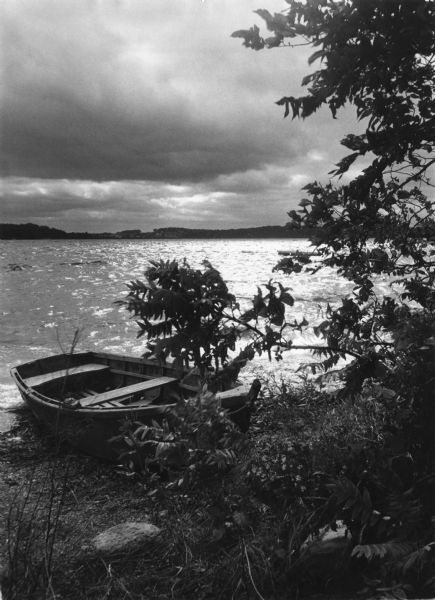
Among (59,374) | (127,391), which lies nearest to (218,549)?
(127,391)

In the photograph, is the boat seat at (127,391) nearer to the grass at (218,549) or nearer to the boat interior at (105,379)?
the boat interior at (105,379)

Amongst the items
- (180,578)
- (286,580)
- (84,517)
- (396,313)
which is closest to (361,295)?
(396,313)

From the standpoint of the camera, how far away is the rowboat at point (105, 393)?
7.41 meters

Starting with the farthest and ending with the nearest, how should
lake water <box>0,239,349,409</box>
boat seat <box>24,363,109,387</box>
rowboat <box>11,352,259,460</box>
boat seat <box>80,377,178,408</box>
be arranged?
lake water <box>0,239,349,409</box>, boat seat <box>24,363,109,387</box>, boat seat <box>80,377,178,408</box>, rowboat <box>11,352,259,460</box>

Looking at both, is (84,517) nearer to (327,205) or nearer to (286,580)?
(286,580)

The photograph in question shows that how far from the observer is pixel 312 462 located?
3.43 m

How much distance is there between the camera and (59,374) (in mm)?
10766

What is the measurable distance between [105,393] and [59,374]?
2.28 meters

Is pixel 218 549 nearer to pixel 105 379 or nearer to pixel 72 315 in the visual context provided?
pixel 105 379

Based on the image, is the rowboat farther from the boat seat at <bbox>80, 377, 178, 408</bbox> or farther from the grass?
the grass

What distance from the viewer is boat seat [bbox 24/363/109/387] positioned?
10.0 meters

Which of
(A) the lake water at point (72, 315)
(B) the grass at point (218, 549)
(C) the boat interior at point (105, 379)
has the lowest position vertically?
(A) the lake water at point (72, 315)

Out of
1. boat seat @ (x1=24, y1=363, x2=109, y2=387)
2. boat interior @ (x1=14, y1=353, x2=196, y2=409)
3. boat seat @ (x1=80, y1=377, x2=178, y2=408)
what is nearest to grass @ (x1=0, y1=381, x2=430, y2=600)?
boat seat @ (x1=80, y1=377, x2=178, y2=408)

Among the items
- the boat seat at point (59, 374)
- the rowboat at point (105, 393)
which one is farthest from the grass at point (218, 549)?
the boat seat at point (59, 374)
